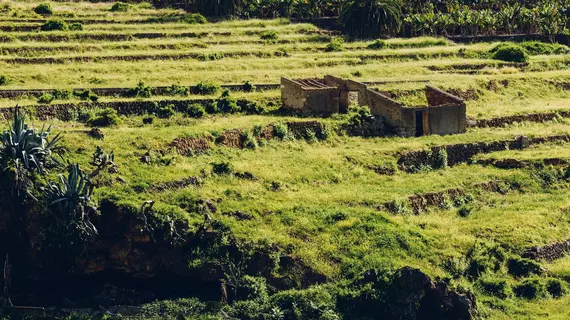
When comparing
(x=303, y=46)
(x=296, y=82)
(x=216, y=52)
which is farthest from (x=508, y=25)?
(x=296, y=82)

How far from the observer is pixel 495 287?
55781 millimetres

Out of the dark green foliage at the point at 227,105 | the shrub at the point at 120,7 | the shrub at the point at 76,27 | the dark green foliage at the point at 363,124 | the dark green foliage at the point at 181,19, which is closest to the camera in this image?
the dark green foliage at the point at 363,124

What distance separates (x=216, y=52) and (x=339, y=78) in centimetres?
1080

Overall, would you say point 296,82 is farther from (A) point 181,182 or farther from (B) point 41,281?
(B) point 41,281

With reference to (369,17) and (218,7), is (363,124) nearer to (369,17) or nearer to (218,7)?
(369,17)

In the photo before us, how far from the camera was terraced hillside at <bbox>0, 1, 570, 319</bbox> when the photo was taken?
177ft

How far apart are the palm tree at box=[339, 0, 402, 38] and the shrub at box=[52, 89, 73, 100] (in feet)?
81.4

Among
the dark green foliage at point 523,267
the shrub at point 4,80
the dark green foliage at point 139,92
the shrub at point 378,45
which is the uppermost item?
the shrub at point 4,80

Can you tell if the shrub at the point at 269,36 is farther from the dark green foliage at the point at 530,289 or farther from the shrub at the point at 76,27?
A: the dark green foliage at the point at 530,289

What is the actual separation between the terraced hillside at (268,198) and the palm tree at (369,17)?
9.50m

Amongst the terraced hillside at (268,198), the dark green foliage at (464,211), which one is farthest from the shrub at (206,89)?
the dark green foliage at (464,211)

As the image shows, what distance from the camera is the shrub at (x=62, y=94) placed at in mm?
67375

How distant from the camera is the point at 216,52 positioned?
262 ft

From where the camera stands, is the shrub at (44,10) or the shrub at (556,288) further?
the shrub at (44,10)
